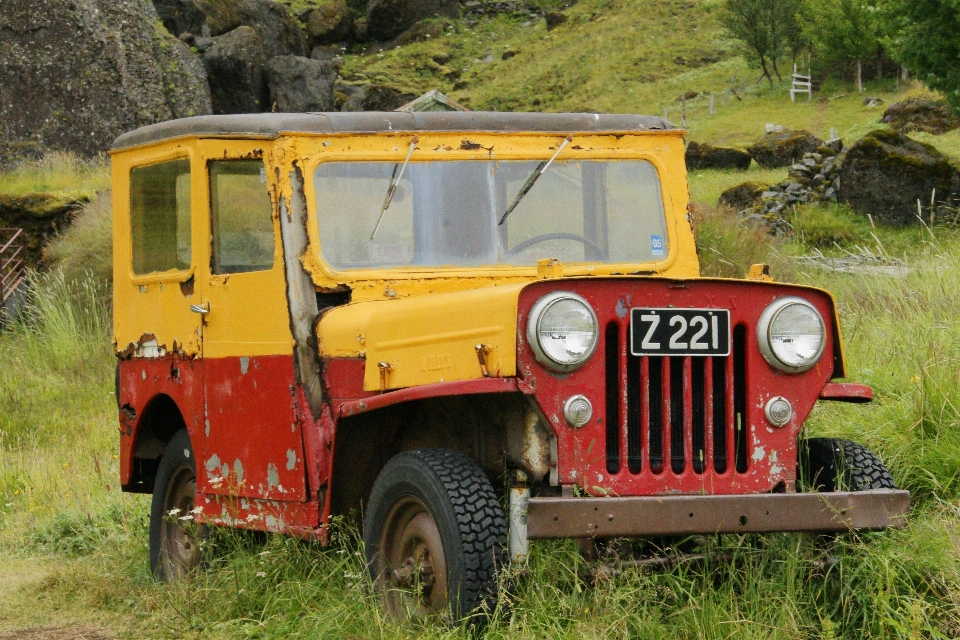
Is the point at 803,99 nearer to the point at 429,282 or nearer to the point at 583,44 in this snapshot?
the point at 583,44

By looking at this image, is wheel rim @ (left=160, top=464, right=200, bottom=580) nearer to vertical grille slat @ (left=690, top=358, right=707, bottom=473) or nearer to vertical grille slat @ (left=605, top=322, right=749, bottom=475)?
vertical grille slat @ (left=605, top=322, right=749, bottom=475)

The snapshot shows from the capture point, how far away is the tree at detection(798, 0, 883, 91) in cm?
4094

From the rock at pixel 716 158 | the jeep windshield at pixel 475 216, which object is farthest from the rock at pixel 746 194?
the jeep windshield at pixel 475 216

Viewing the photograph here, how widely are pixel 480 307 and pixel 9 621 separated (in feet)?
9.86

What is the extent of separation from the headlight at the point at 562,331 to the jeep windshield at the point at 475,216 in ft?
4.41

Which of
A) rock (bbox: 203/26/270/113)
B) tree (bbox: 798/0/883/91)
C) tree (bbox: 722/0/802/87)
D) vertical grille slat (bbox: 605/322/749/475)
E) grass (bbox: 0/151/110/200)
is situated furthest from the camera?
tree (bbox: 722/0/802/87)

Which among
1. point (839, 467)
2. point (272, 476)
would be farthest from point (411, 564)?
point (839, 467)

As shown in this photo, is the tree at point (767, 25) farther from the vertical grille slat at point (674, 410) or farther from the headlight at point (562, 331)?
the headlight at point (562, 331)

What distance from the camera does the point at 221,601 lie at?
5.39 metres

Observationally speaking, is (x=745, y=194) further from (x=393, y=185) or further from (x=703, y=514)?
(x=703, y=514)

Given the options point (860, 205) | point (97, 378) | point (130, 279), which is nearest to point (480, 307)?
point (130, 279)

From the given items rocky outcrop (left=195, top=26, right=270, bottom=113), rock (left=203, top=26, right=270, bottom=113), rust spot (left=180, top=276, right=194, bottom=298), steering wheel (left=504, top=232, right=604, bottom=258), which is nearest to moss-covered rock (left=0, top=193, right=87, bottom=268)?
rust spot (left=180, top=276, right=194, bottom=298)

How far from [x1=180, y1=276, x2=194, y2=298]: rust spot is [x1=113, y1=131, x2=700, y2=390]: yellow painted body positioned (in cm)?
1

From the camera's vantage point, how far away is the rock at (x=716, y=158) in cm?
3141
